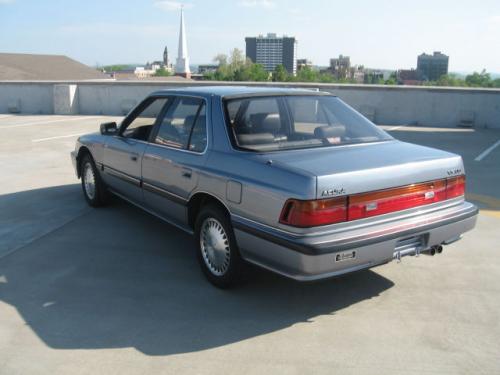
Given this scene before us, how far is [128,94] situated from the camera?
63.2 ft

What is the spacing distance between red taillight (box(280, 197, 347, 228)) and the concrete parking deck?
0.79 metres

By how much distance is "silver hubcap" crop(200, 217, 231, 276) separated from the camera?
4.18 m

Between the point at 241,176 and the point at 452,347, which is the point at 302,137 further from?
the point at 452,347

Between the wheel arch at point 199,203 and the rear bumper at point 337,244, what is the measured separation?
0.27 meters

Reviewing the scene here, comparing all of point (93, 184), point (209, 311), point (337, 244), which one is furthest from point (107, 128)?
point (337, 244)

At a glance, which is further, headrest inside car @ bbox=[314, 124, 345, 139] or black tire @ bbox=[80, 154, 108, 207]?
black tire @ bbox=[80, 154, 108, 207]

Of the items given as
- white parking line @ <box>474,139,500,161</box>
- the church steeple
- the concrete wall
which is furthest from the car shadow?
the church steeple

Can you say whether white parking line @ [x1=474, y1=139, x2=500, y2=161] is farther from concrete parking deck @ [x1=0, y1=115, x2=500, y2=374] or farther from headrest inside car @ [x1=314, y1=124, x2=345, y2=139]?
headrest inside car @ [x1=314, y1=124, x2=345, y2=139]

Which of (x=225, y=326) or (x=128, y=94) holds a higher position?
(x=128, y=94)

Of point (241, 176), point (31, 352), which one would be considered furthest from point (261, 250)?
point (31, 352)

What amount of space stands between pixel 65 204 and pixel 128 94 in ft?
42.7

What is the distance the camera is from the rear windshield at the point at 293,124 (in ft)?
13.9

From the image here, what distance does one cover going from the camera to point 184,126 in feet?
15.7

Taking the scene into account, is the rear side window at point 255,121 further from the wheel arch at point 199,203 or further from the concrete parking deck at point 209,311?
the concrete parking deck at point 209,311
